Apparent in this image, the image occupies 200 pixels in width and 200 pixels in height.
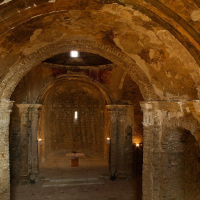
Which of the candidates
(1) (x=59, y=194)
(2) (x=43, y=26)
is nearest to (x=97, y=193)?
(1) (x=59, y=194)

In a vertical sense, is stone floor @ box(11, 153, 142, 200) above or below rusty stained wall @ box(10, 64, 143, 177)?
below

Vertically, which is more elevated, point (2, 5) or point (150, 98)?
point (2, 5)

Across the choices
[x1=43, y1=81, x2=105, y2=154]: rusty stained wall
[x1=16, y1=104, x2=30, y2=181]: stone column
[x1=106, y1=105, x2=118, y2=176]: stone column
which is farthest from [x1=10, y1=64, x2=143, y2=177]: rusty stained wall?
[x1=16, y1=104, x2=30, y2=181]: stone column

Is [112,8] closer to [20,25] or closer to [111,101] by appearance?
[20,25]

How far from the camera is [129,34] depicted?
5.95m

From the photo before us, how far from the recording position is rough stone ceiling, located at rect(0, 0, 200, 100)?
169 inches

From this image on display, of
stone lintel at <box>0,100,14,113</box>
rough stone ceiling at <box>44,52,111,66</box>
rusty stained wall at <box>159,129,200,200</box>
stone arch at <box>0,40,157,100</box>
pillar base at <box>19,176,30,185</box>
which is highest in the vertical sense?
rough stone ceiling at <box>44,52,111,66</box>

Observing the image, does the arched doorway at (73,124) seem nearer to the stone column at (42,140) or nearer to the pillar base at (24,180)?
the stone column at (42,140)

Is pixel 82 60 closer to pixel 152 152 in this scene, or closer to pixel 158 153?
pixel 152 152

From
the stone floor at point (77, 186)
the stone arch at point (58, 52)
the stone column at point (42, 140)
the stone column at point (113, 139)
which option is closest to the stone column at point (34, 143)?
the stone floor at point (77, 186)

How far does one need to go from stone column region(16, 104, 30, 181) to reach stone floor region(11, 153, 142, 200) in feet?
2.45

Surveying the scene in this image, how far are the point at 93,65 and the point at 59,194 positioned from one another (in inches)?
281

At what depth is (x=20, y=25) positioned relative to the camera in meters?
4.94

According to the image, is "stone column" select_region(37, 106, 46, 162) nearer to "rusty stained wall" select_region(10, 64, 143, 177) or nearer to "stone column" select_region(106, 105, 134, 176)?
"rusty stained wall" select_region(10, 64, 143, 177)
